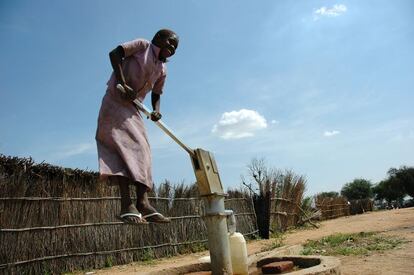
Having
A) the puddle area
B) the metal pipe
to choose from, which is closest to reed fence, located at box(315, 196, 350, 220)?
the puddle area

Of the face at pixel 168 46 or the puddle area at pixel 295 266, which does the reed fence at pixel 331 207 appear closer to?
the puddle area at pixel 295 266

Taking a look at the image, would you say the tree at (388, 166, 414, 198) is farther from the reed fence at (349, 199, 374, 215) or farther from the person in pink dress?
the person in pink dress

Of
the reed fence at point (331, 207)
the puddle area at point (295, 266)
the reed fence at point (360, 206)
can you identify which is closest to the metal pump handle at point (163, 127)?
the puddle area at point (295, 266)

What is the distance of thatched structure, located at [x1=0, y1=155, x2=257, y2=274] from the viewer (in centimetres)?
698

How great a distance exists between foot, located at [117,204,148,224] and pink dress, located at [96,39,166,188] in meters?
0.17

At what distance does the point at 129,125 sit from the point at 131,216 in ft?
1.84

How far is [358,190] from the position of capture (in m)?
51.7

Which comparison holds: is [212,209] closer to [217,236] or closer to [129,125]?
[217,236]

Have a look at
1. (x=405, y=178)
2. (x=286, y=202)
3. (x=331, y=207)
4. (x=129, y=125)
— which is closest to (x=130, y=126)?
(x=129, y=125)

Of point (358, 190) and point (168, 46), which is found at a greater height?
point (358, 190)

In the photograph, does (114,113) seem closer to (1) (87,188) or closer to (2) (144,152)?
(2) (144,152)

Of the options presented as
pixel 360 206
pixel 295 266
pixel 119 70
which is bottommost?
pixel 295 266

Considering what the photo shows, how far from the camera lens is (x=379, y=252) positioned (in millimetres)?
5852

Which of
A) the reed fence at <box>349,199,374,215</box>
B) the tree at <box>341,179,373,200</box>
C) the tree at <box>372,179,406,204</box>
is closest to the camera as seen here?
the reed fence at <box>349,199,374,215</box>
